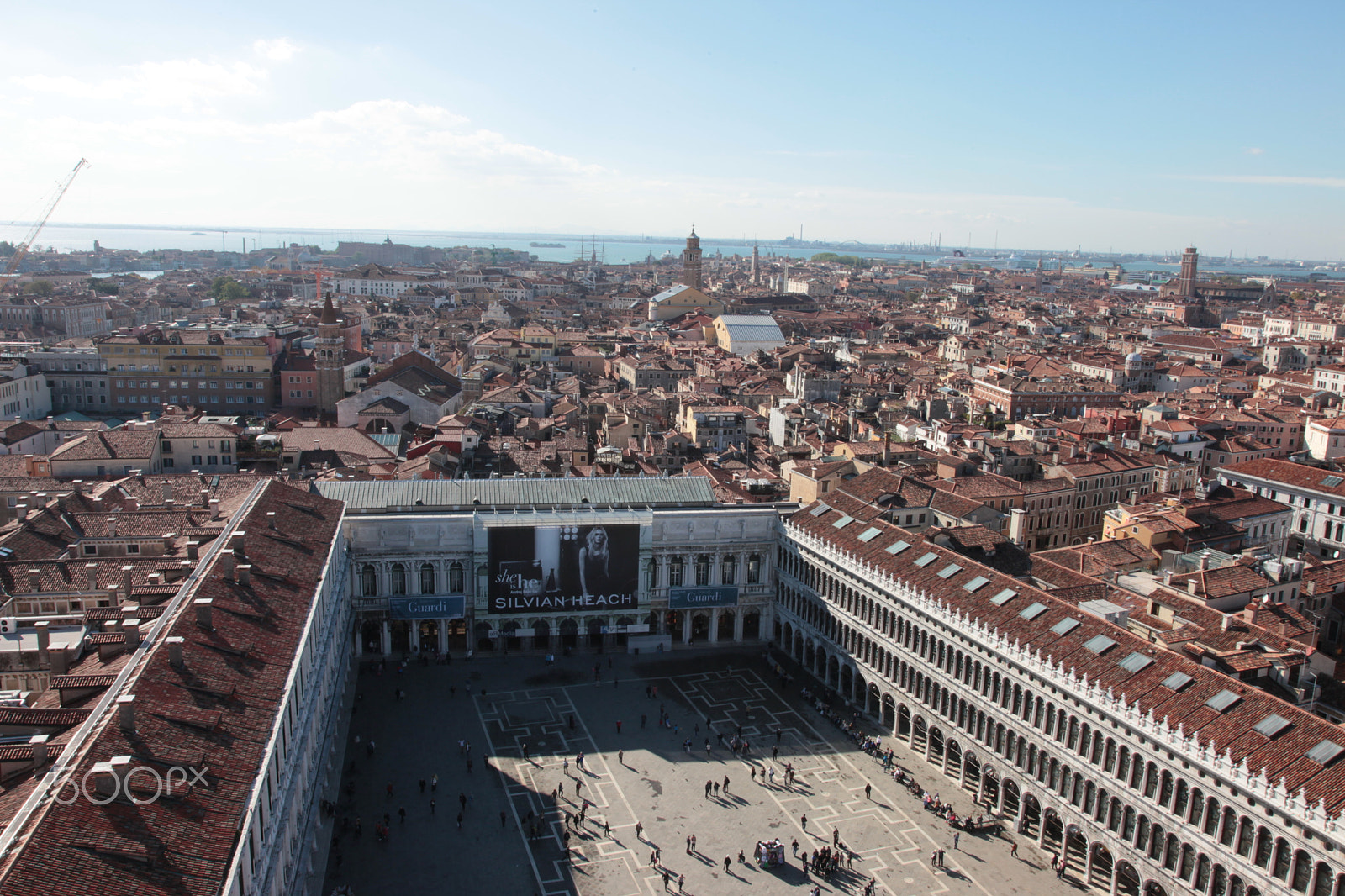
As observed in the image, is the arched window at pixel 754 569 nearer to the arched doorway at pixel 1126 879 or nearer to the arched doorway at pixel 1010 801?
the arched doorway at pixel 1010 801

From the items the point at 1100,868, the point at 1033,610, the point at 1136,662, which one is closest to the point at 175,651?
the point at 1033,610

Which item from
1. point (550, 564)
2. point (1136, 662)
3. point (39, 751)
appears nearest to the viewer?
point (39, 751)

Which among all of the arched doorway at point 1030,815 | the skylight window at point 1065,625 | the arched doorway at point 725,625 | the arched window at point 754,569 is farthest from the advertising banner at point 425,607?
the skylight window at point 1065,625

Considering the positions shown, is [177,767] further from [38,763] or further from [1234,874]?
[1234,874]

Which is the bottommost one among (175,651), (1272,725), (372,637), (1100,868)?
(1100,868)

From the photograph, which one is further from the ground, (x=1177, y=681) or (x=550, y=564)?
(x=1177, y=681)

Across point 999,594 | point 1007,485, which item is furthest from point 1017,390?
point 999,594

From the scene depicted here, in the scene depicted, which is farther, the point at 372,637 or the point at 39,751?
the point at 372,637

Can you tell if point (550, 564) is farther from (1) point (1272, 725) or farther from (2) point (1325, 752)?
(2) point (1325, 752)
